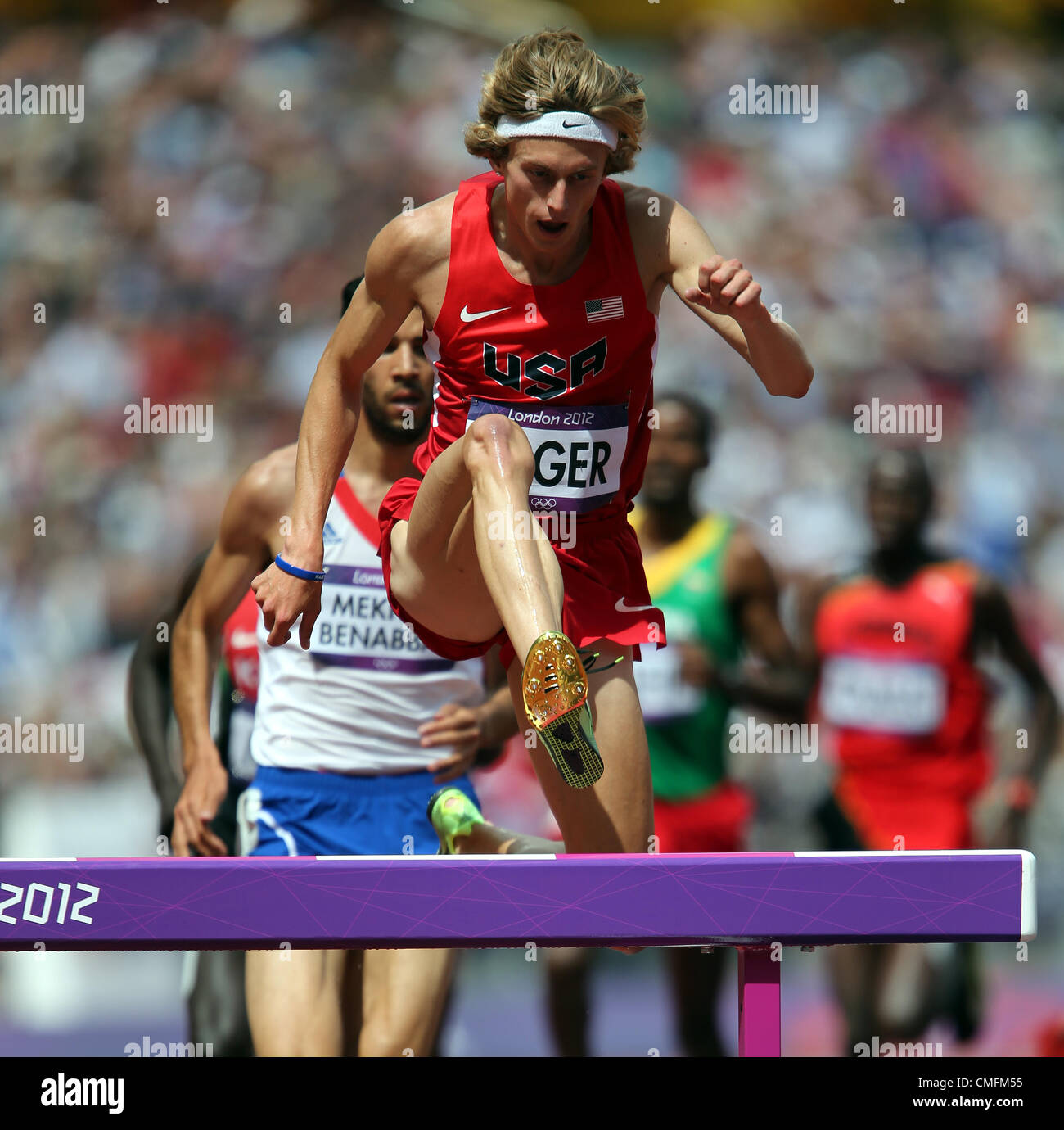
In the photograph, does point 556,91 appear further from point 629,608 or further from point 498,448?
point 629,608

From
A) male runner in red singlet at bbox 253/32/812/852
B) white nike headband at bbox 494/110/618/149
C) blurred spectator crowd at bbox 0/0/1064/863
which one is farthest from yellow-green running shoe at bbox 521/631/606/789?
blurred spectator crowd at bbox 0/0/1064/863

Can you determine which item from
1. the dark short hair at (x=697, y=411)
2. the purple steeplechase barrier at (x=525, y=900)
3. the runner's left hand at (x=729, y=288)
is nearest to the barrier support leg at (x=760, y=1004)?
the purple steeplechase barrier at (x=525, y=900)

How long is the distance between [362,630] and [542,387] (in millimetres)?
1282

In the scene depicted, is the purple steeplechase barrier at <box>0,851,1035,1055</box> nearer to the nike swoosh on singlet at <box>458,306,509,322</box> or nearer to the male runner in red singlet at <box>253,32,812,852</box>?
the male runner in red singlet at <box>253,32,812,852</box>

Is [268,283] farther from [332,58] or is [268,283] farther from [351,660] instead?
[351,660]

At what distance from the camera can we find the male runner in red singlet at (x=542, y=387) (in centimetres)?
315

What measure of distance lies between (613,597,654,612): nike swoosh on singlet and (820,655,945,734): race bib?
248 cm

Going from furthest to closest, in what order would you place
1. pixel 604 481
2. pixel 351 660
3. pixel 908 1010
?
1. pixel 908 1010
2. pixel 351 660
3. pixel 604 481

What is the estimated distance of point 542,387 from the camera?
3.39 meters

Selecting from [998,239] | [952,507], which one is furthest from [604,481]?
[998,239]

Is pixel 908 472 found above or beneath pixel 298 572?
above

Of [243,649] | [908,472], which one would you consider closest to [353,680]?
[243,649]

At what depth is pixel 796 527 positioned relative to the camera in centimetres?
757

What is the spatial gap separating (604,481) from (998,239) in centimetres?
575
